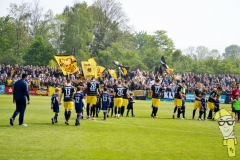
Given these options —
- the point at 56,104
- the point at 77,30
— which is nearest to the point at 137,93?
the point at 56,104

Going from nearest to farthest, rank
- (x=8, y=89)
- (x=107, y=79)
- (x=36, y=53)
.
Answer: (x=107, y=79) → (x=8, y=89) → (x=36, y=53)

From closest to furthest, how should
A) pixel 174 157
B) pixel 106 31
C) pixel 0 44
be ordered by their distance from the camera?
pixel 174 157 → pixel 0 44 → pixel 106 31

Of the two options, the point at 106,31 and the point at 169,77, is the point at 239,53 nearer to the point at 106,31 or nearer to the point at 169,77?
the point at 106,31

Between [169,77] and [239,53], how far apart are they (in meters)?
106

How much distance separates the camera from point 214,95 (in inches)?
979

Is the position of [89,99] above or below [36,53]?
below

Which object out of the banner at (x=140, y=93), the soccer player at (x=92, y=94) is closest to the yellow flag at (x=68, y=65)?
the soccer player at (x=92, y=94)

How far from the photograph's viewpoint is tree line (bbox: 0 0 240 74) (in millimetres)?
73875

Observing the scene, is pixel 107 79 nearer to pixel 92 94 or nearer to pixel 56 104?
pixel 92 94

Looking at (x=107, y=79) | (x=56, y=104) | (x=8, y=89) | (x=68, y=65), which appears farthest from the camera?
(x=8, y=89)

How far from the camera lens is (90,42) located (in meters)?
83.0

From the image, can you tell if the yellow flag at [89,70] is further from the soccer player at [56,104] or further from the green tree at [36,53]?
the green tree at [36,53]

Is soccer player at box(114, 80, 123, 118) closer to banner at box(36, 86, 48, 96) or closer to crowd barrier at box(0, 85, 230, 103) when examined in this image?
crowd barrier at box(0, 85, 230, 103)

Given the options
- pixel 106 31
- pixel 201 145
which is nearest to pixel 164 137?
pixel 201 145
